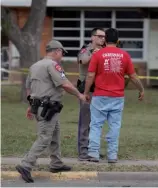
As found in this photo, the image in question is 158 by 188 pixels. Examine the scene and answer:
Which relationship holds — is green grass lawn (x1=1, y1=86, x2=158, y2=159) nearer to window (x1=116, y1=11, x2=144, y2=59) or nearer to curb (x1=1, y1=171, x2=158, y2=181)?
curb (x1=1, y1=171, x2=158, y2=181)

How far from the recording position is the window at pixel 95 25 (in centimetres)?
2292

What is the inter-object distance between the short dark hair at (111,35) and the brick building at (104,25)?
46.3ft

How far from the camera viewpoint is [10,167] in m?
8.08

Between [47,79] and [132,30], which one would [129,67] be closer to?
[47,79]

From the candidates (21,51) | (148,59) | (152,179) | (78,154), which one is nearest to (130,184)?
(152,179)

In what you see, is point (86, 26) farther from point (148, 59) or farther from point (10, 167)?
point (10, 167)

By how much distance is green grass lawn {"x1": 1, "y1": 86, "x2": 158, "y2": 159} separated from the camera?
9.25m

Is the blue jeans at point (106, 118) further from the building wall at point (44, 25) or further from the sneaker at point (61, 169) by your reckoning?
the building wall at point (44, 25)

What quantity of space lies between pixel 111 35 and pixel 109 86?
2.53ft

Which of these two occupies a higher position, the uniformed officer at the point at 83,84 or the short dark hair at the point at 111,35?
the short dark hair at the point at 111,35

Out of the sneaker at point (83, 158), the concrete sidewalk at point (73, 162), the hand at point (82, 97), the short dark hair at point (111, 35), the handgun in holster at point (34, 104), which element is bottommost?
the concrete sidewalk at point (73, 162)

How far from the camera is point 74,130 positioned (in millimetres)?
11320

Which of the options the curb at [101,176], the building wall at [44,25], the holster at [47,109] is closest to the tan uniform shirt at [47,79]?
the holster at [47,109]

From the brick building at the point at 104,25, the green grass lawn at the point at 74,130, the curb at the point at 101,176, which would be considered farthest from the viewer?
the brick building at the point at 104,25
